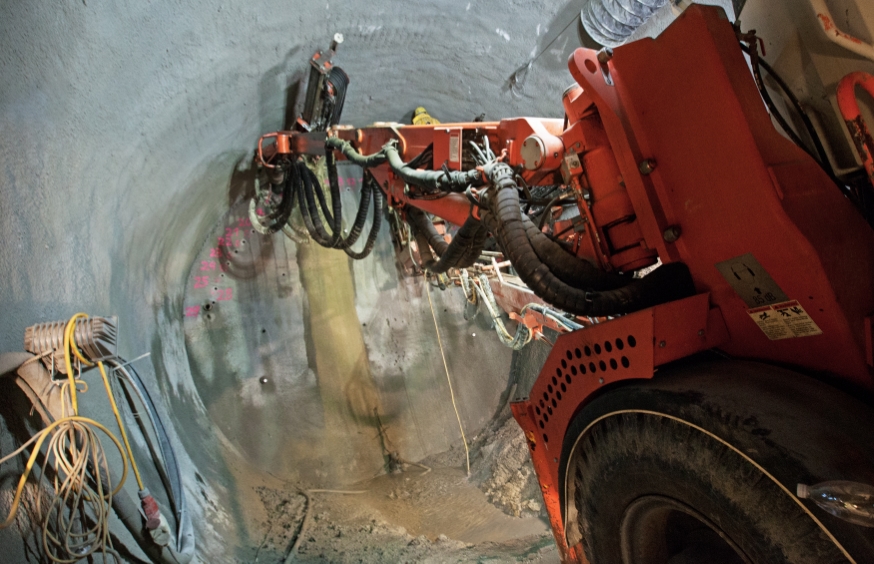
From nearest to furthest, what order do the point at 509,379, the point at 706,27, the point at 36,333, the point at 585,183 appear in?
the point at 706,27
the point at 36,333
the point at 585,183
the point at 509,379

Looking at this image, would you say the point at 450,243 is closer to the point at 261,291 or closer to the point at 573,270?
the point at 573,270

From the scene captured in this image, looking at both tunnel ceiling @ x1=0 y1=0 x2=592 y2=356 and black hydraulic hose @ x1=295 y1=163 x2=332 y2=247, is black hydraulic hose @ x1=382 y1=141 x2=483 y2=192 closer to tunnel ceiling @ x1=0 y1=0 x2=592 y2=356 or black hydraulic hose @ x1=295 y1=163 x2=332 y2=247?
tunnel ceiling @ x1=0 y1=0 x2=592 y2=356

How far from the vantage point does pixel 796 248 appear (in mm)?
1272

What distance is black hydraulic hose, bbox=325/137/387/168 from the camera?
328 centimetres

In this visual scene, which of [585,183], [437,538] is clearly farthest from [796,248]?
[437,538]

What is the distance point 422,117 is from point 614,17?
5.74 ft

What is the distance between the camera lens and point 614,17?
145 inches

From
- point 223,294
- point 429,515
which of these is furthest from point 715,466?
point 223,294

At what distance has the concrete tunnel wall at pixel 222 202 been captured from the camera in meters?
1.90

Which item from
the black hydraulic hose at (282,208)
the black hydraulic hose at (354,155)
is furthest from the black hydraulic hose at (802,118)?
the black hydraulic hose at (282,208)

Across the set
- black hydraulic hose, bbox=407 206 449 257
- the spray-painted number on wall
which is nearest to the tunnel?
the spray-painted number on wall

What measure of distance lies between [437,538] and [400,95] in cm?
376

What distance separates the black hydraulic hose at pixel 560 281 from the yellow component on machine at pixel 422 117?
94.5 inches

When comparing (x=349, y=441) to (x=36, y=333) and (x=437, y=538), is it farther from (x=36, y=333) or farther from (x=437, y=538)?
(x=36, y=333)
